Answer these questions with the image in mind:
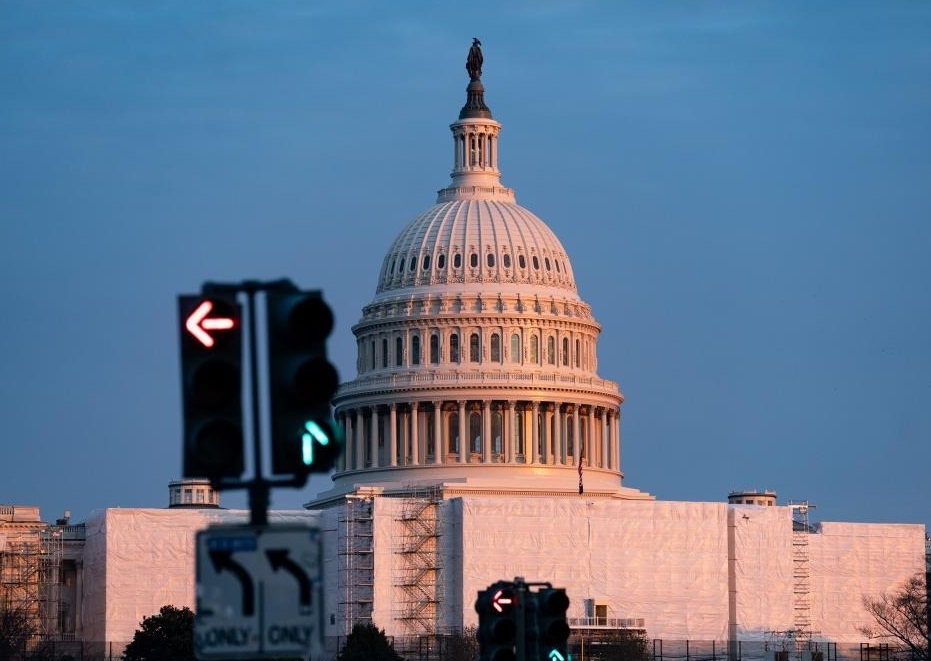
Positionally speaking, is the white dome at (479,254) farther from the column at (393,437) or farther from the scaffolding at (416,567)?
the scaffolding at (416,567)

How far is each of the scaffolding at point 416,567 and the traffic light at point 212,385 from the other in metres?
149


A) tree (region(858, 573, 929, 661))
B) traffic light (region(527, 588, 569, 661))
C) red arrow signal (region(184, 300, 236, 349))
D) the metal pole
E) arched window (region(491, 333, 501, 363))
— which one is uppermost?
arched window (region(491, 333, 501, 363))

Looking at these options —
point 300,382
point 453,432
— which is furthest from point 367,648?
point 300,382

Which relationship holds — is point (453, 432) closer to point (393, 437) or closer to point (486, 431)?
point (486, 431)

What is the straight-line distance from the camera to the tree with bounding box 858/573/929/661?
159375 mm

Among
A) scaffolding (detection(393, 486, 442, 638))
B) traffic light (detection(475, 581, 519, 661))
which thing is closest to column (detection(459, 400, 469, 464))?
scaffolding (detection(393, 486, 442, 638))

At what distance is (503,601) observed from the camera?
33.6m

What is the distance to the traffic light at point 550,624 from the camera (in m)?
32.7

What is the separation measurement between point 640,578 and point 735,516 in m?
8.14

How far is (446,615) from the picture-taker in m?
172

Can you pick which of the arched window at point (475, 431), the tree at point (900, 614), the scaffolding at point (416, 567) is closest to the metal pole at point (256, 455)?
the tree at point (900, 614)

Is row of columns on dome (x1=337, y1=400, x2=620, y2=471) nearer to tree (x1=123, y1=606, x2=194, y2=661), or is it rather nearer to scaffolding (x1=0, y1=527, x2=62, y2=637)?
scaffolding (x1=0, y1=527, x2=62, y2=637)

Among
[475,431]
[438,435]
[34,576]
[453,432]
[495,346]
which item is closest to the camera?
[34,576]

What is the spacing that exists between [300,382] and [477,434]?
535 feet
